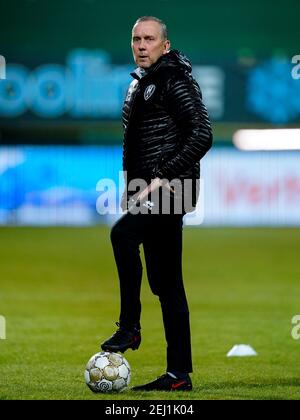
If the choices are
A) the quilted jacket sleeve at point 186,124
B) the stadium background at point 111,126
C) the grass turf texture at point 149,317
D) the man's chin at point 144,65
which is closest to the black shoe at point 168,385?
the grass turf texture at point 149,317

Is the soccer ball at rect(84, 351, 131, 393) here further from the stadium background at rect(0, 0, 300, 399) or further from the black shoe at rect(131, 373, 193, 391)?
the stadium background at rect(0, 0, 300, 399)

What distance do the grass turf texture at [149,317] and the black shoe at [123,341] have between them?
309 millimetres

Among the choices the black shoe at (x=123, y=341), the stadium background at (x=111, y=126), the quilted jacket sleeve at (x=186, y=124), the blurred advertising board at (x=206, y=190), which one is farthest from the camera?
the blurred advertising board at (x=206, y=190)

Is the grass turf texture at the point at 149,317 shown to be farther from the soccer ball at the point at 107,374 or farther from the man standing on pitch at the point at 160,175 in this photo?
the man standing on pitch at the point at 160,175

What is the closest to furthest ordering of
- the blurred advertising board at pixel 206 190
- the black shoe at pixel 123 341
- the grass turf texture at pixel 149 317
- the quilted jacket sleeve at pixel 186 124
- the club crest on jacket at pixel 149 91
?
the quilted jacket sleeve at pixel 186 124
the club crest on jacket at pixel 149 91
the black shoe at pixel 123 341
the grass turf texture at pixel 149 317
the blurred advertising board at pixel 206 190

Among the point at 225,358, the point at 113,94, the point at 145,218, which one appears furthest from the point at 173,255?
the point at 113,94

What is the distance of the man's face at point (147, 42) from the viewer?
689cm

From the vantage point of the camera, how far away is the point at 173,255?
7043mm

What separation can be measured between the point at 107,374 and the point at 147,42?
2.27 m

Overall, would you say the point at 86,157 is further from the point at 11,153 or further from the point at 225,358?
the point at 225,358

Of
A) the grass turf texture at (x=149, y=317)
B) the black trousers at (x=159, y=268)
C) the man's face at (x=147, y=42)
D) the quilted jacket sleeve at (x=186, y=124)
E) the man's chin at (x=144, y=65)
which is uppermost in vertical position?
the man's face at (x=147, y=42)

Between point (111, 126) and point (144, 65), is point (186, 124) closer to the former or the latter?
point (144, 65)

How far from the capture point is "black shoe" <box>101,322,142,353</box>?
7.07m

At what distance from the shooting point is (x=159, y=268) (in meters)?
7.07
